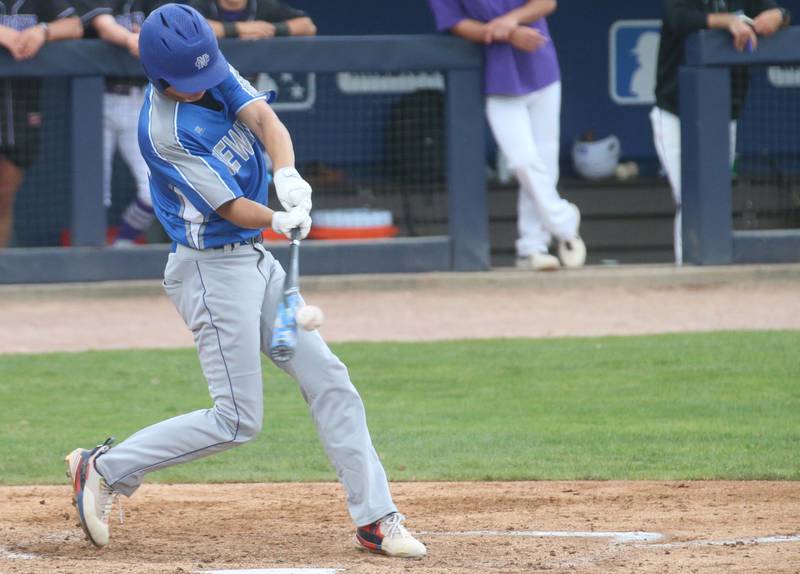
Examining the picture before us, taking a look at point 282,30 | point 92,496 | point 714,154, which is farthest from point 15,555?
point 714,154

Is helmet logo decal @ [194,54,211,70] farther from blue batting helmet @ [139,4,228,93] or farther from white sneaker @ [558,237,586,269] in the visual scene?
white sneaker @ [558,237,586,269]

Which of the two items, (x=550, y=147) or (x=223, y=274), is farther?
(x=550, y=147)

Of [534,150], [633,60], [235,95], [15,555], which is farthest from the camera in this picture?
[633,60]

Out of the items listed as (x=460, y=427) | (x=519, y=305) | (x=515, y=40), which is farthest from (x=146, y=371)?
(x=515, y=40)

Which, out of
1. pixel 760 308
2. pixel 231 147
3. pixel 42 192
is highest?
pixel 231 147

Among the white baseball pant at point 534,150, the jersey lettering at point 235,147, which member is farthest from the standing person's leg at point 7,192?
the jersey lettering at point 235,147

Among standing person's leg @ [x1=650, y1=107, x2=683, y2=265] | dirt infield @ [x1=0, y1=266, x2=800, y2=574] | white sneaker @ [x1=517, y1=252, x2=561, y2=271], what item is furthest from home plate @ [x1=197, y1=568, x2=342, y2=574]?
standing person's leg @ [x1=650, y1=107, x2=683, y2=265]

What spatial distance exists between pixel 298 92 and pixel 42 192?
2.15 metres

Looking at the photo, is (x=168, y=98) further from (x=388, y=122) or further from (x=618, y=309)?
(x=388, y=122)

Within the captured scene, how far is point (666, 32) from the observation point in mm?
9047

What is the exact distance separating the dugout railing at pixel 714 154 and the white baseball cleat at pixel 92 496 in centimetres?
541

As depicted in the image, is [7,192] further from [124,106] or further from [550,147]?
[550,147]

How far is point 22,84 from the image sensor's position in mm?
8625

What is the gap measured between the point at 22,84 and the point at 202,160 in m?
4.94
